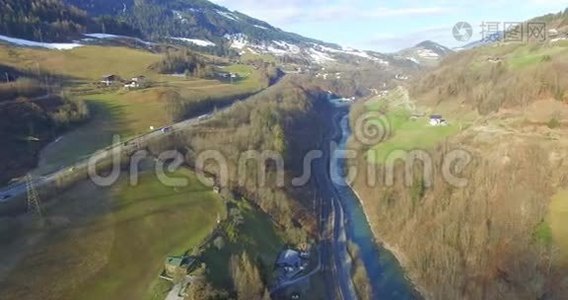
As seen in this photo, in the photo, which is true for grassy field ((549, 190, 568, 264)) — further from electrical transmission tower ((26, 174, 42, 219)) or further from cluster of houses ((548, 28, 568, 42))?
cluster of houses ((548, 28, 568, 42))

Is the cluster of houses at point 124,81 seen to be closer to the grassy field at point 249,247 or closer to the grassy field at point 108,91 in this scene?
the grassy field at point 108,91

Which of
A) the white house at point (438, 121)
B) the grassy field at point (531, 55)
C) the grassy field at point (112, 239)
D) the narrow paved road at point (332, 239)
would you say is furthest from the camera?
the grassy field at point (531, 55)

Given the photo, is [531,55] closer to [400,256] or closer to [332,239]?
[400,256]

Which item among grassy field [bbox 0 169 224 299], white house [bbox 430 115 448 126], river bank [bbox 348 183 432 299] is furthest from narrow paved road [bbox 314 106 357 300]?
white house [bbox 430 115 448 126]

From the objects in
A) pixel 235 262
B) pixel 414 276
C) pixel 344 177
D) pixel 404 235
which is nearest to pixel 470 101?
pixel 344 177

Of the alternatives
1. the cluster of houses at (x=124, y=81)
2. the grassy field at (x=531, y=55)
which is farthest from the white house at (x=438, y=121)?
the cluster of houses at (x=124, y=81)
